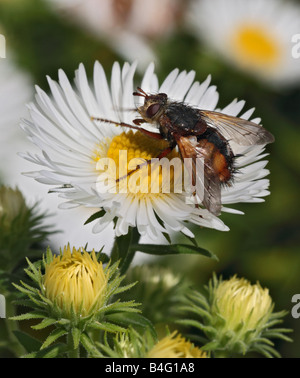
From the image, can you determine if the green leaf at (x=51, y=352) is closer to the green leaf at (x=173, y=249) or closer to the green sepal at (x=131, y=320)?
the green sepal at (x=131, y=320)

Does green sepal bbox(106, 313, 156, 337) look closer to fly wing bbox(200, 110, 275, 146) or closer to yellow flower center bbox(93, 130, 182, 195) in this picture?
yellow flower center bbox(93, 130, 182, 195)

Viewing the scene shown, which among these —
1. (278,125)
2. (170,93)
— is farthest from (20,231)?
(278,125)

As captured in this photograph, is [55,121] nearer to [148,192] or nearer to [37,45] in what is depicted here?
[148,192]

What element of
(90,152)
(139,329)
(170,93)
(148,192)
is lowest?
(139,329)

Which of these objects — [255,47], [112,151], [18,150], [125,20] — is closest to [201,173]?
[112,151]

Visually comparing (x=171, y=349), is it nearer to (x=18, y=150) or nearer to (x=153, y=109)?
(x=153, y=109)
